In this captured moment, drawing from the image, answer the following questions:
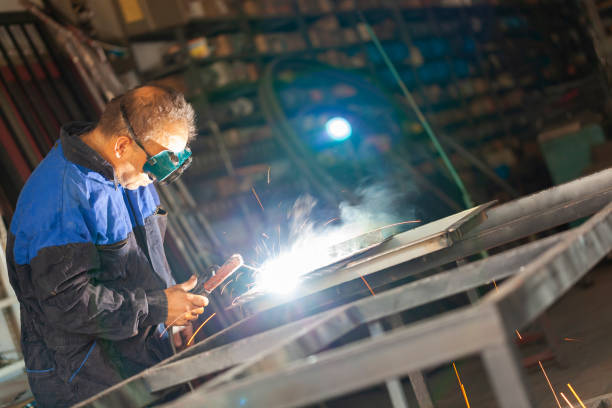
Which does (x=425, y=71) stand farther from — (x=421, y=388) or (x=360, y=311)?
(x=360, y=311)

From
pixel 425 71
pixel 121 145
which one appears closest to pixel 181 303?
pixel 121 145

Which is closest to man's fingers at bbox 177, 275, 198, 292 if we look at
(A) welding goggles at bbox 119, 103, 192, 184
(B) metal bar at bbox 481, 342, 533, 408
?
(A) welding goggles at bbox 119, 103, 192, 184

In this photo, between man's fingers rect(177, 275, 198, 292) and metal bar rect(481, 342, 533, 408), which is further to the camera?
man's fingers rect(177, 275, 198, 292)

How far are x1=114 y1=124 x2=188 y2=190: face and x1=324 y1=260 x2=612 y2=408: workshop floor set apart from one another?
1529 mm

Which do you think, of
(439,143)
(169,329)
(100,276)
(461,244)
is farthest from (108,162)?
(439,143)

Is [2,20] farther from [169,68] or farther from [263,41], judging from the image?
[263,41]

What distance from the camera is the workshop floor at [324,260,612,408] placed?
2.63 metres

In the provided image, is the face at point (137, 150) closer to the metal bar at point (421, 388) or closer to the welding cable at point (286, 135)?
the metal bar at point (421, 388)

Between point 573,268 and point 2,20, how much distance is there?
3301 millimetres

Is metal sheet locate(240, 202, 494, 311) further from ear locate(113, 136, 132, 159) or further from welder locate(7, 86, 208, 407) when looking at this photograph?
ear locate(113, 136, 132, 159)

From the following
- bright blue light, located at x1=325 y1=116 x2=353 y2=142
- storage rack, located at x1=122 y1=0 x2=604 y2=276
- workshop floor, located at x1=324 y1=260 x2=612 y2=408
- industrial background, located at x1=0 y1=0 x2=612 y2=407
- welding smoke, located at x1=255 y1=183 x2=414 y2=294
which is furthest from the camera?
storage rack, located at x1=122 y1=0 x2=604 y2=276

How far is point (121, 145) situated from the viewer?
1.96m

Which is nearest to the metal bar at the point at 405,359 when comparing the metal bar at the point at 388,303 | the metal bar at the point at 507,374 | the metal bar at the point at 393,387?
the metal bar at the point at 507,374

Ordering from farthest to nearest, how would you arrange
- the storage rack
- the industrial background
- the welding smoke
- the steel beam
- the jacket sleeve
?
1. the storage rack
2. the welding smoke
3. the jacket sleeve
4. the industrial background
5. the steel beam
